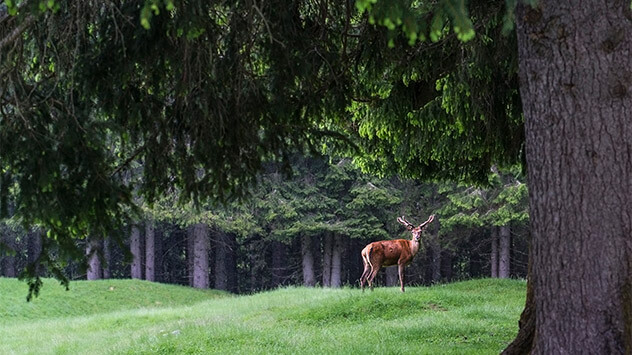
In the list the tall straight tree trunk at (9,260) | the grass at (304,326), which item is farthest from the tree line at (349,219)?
the grass at (304,326)

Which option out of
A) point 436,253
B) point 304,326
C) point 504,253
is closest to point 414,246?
point 304,326

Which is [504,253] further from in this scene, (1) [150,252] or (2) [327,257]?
(1) [150,252]

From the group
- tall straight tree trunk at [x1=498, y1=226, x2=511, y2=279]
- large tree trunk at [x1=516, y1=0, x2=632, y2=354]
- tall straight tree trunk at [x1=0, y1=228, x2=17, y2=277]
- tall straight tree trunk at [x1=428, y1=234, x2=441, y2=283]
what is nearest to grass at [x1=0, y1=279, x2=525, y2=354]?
large tree trunk at [x1=516, y1=0, x2=632, y2=354]

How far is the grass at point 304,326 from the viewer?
997 cm

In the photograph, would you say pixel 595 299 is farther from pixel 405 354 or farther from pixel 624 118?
pixel 405 354

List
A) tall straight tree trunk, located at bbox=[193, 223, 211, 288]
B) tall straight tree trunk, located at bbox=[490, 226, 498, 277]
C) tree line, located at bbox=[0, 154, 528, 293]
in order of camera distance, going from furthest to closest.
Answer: tall straight tree trunk, located at bbox=[193, 223, 211, 288], tall straight tree trunk, located at bbox=[490, 226, 498, 277], tree line, located at bbox=[0, 154, 528, 293]

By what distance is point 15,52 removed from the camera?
6547mm

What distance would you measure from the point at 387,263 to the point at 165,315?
530 cm

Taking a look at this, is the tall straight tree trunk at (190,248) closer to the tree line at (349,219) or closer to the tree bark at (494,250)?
the tree line at (349,219)

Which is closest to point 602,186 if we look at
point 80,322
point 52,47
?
point 52,47

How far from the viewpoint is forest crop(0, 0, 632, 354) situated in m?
4.91

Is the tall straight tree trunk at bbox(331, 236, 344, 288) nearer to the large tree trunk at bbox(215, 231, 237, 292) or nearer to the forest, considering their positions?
the large tree trunk at bbox(215, 231, 237, 292)

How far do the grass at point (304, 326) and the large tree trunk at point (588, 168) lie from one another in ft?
13.8

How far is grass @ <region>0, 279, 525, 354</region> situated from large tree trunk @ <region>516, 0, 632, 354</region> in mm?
4221
